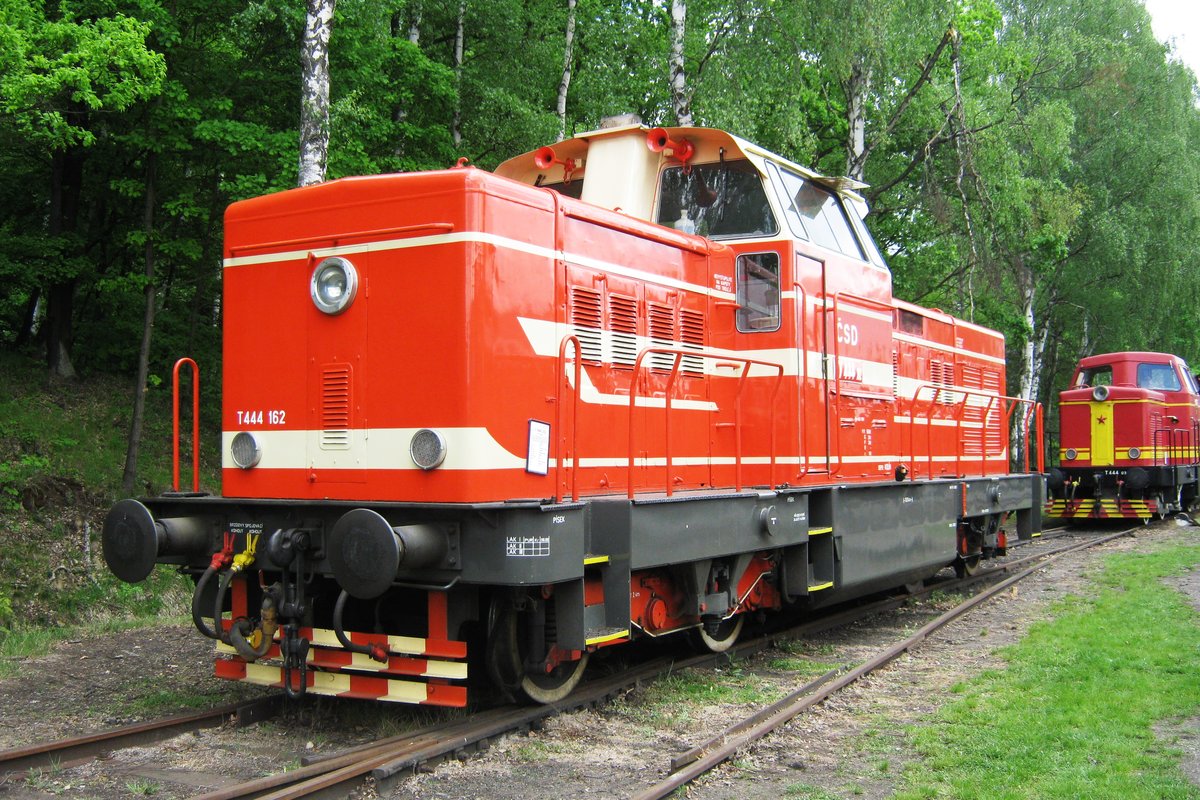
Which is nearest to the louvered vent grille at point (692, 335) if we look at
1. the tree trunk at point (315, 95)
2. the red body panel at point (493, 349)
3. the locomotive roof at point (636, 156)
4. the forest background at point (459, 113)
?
the red body panel at point (493, 349)

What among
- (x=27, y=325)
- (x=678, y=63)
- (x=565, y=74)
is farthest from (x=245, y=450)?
(x=27, y=325)

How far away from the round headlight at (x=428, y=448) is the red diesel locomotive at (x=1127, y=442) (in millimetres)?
16317

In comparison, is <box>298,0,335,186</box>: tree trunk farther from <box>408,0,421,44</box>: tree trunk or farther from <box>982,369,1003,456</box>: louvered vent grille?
<box>982,369,1003,456</box>: louvered vent grille

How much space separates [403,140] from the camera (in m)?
16.3

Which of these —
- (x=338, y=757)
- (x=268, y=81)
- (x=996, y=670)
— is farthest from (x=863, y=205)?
(x=268, y=81)

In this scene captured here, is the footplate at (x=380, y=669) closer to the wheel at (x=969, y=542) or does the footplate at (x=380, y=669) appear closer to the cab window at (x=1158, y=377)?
the wheel at (x=969, y=542)

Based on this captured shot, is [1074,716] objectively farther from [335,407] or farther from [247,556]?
[247,556]

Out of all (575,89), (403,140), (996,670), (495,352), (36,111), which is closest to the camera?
(495,352)

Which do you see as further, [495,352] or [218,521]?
[218,521]

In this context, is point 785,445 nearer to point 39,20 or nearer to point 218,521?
point 218,521

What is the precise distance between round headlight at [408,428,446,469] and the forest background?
5.55m

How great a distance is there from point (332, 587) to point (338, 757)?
1.21 m

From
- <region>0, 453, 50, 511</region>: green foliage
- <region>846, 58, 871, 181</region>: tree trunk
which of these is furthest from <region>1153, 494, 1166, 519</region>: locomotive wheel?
<region>0, 453, 50, 511</region>: green foliage

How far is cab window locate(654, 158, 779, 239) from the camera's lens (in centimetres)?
711
